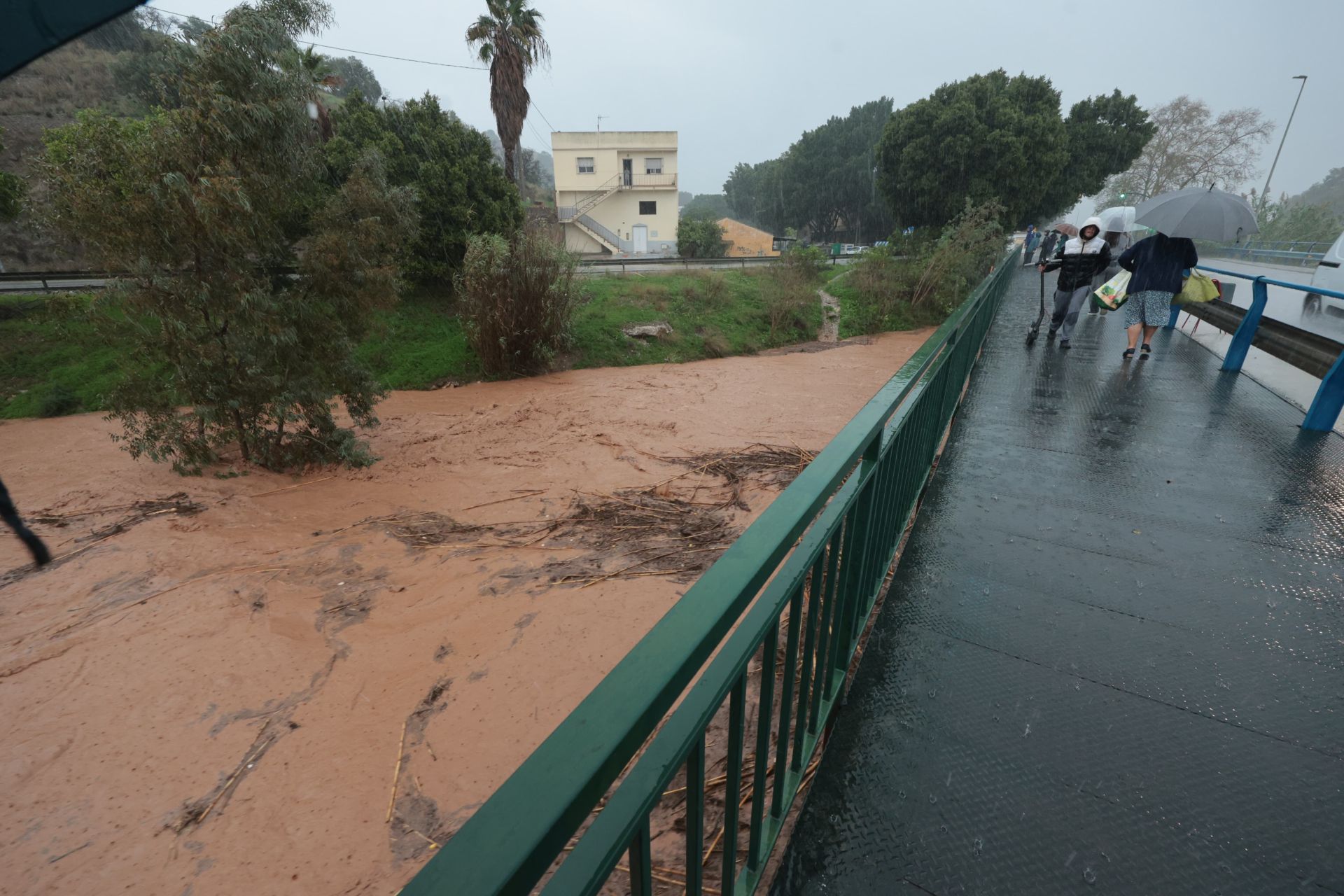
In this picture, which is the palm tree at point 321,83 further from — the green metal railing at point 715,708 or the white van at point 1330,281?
the white van at point 1330,281

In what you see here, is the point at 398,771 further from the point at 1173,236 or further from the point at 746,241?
the point at 746,241

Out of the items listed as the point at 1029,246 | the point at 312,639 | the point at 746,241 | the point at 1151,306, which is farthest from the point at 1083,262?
the point at 746,241

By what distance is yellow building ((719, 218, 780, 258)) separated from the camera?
39625 mm

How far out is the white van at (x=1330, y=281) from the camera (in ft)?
32.6

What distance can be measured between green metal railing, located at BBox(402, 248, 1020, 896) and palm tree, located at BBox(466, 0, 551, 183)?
21.6 m

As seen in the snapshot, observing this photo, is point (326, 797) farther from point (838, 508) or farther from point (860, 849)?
point (838, 508)

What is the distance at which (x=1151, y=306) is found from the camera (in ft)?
20.6

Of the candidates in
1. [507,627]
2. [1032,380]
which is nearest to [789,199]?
[1032,380]

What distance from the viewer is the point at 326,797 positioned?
3.12 m

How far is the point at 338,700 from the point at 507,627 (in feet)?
3.71

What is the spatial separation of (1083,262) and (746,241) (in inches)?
1406

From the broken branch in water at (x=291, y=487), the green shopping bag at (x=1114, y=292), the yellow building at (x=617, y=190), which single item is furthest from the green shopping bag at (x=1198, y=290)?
the yellow building at (x=617, y=190)

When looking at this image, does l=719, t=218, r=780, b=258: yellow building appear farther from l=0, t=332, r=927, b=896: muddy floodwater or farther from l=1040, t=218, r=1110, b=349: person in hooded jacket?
l=0, t=332, r=927, b=896: muddy floodwater

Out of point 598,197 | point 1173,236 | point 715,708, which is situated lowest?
point 715,708
